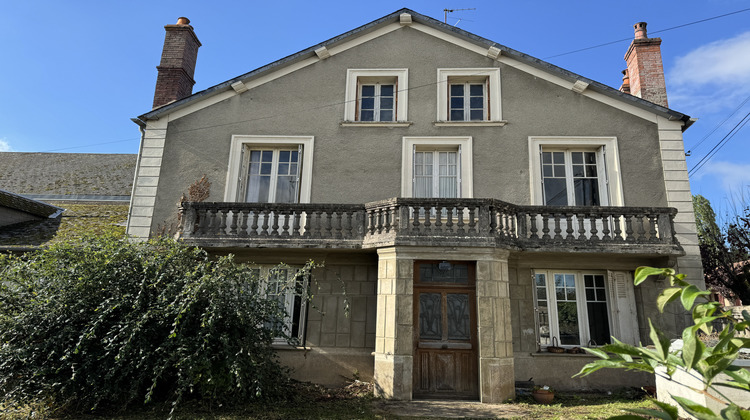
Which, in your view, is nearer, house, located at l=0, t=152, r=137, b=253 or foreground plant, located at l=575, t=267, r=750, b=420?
foreground plant, located at l=575, t=267, r=750, b=420

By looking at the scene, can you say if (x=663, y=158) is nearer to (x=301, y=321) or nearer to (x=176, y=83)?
(x=301, y=321)

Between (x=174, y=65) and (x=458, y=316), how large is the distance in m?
10.1

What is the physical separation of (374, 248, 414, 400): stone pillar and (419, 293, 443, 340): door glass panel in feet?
1.52

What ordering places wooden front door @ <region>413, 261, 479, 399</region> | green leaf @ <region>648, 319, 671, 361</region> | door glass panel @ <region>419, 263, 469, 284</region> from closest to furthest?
green leaf @ <region>648, 319, 671, 361</region>, wooden front door @ <region>413, 261, 479, 399</region>, door glass panel @ <region>419, 263, 469, 284</region>

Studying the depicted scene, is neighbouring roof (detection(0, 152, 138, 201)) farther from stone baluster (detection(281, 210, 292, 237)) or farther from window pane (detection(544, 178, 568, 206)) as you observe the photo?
window pane (detection(544, 178, 568, 206))

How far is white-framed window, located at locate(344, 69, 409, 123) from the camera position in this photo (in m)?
12.0

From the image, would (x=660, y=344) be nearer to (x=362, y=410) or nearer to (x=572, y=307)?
(x=362, y=410)

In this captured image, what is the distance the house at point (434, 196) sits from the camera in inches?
366

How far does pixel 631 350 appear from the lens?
42.7 inches

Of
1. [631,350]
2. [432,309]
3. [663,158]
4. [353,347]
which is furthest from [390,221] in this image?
[631,350]

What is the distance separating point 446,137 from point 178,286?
695cm

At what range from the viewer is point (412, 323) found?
9.01 meters

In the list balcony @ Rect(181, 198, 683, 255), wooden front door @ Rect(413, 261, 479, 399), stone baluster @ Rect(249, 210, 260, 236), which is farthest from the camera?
stone baluster @ Rect(249, 210, 260, 236)

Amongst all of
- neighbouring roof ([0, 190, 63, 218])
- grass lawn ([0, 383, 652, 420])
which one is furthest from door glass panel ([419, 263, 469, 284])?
neighbouring roof ([0, 190, 63, 218])
